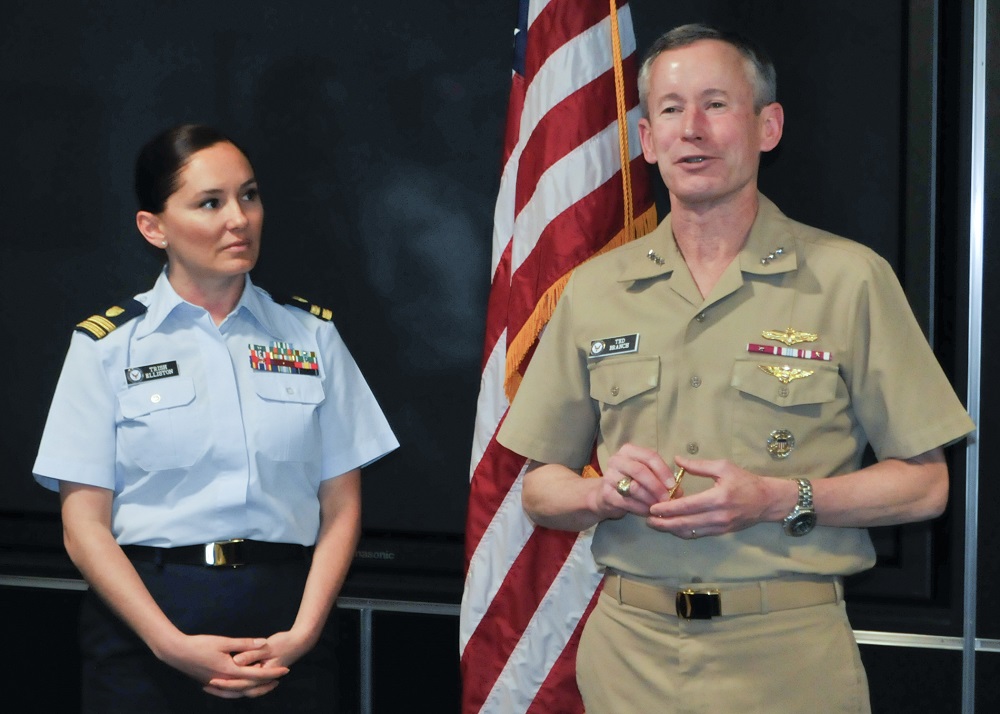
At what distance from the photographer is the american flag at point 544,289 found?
2.17 m

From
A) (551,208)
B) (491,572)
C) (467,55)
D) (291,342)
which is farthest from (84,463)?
(467,55)

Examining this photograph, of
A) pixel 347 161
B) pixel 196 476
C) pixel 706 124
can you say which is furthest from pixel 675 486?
pixel 347 161

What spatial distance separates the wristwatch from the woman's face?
1.09 m

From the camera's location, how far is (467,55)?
269 cm

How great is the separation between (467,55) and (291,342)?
3.30ft

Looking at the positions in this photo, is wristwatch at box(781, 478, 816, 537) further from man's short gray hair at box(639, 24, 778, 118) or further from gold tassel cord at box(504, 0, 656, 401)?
gold tassel cord at box(504, 0, 656, 401)

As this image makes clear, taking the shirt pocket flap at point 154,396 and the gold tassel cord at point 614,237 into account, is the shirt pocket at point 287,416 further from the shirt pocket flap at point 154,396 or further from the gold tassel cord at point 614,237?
the gold tassel cord at point 614,237

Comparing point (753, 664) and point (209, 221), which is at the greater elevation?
point (209, 221)

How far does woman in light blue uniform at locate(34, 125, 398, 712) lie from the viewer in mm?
1882

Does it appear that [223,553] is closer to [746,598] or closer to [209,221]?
[209,221]

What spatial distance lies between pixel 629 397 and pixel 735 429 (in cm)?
16

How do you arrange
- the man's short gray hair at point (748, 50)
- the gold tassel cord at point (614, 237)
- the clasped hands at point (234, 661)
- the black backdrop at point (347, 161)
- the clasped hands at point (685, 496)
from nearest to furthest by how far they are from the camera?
1. the clasped hands at point (685, 496)
2. the man's short gray hair at point (748, 50)
3. the clasped hands at point (234, 661)
4. the gold tassel cord at point (614, 237)
5. the black backdrop at point (347, 161)

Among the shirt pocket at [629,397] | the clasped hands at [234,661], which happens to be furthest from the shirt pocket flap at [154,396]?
the shirt pocket at [629,397]

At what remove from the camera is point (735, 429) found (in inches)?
59.9
